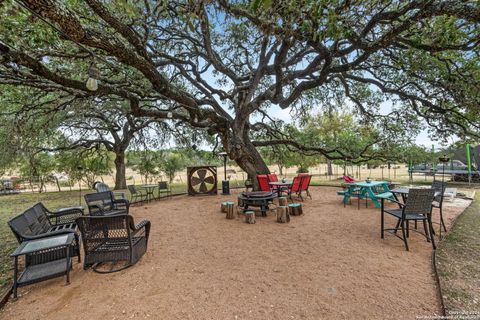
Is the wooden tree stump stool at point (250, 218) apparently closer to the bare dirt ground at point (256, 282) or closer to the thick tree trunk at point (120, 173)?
the bare dirt ground at point (256, 282)

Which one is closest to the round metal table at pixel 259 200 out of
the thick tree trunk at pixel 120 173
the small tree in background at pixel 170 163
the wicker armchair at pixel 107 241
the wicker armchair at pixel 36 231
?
the wicker armchair at pixel 107 241

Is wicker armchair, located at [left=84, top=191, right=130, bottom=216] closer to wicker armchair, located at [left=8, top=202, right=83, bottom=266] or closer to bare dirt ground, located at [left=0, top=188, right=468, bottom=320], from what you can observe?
wicker armchair, located at [left=8, top=202, right=83, bottom=266]

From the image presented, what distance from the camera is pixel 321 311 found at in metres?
2.05

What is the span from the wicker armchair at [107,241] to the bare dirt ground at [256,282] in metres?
0.18

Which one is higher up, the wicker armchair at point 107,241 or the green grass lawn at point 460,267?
the wicker armchair at point 107,241

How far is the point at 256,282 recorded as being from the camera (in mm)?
2566

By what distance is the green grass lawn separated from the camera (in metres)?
2.13

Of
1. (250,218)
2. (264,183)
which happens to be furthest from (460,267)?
(264,183)

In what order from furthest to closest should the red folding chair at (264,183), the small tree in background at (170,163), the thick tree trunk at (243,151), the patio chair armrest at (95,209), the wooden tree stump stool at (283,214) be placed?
1. the small tree in background at (170,163)
2. the thick tree trunk at (243,151)
3. the red folding chair at (264,183)
4. the wooden tree stump stool at (283,214)
5. the patio chair armrest at (95,209)

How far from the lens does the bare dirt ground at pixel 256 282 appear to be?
210 cm

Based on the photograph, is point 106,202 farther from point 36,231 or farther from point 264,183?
point 264,183

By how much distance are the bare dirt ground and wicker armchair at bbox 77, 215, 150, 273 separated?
0.18 meters

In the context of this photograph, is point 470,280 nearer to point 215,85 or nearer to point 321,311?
point 321,311

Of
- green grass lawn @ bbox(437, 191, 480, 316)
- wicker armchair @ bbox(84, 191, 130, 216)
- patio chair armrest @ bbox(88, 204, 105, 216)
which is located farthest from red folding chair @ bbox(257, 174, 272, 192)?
patio chair armrest @ bbox(88, 204, 105, 216)
